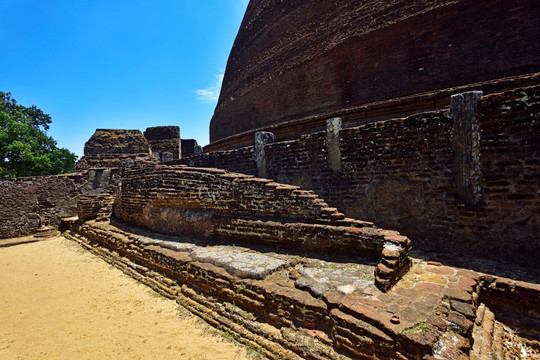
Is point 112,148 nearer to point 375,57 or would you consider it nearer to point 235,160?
point 235,160

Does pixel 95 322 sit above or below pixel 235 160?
below

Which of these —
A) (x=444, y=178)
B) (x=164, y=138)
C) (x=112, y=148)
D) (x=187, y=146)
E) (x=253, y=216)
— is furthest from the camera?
(x=187, y=146)

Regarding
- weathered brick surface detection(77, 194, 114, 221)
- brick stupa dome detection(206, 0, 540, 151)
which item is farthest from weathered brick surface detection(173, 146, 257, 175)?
weathered brick surface detection(77, 194, 114, 221)

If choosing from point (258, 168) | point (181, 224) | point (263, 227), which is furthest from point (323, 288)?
point (258, 168)

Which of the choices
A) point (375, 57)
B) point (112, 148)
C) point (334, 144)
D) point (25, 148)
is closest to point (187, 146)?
point (112, 148)

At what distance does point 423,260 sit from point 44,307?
5713 millimetres

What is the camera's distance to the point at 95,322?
132 inches

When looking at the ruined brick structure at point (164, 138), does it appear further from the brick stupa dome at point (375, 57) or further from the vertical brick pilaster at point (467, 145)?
the vertical brick pilaster at point (467, 145)

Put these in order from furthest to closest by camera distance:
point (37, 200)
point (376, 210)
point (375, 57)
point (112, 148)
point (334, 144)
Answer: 1. point (112, 148)
2. point (37, 200)
3. point (375, 57)
4. point (334, 144)
5. point (376, 210)

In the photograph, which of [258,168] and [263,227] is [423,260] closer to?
[263,227]

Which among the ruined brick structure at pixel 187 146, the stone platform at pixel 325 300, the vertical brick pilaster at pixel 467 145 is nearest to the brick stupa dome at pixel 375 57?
the vertical brick pilaster at pixel 467 145

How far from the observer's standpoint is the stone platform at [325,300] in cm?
212

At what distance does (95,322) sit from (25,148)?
731 inches

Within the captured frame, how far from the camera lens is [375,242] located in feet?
11.4
